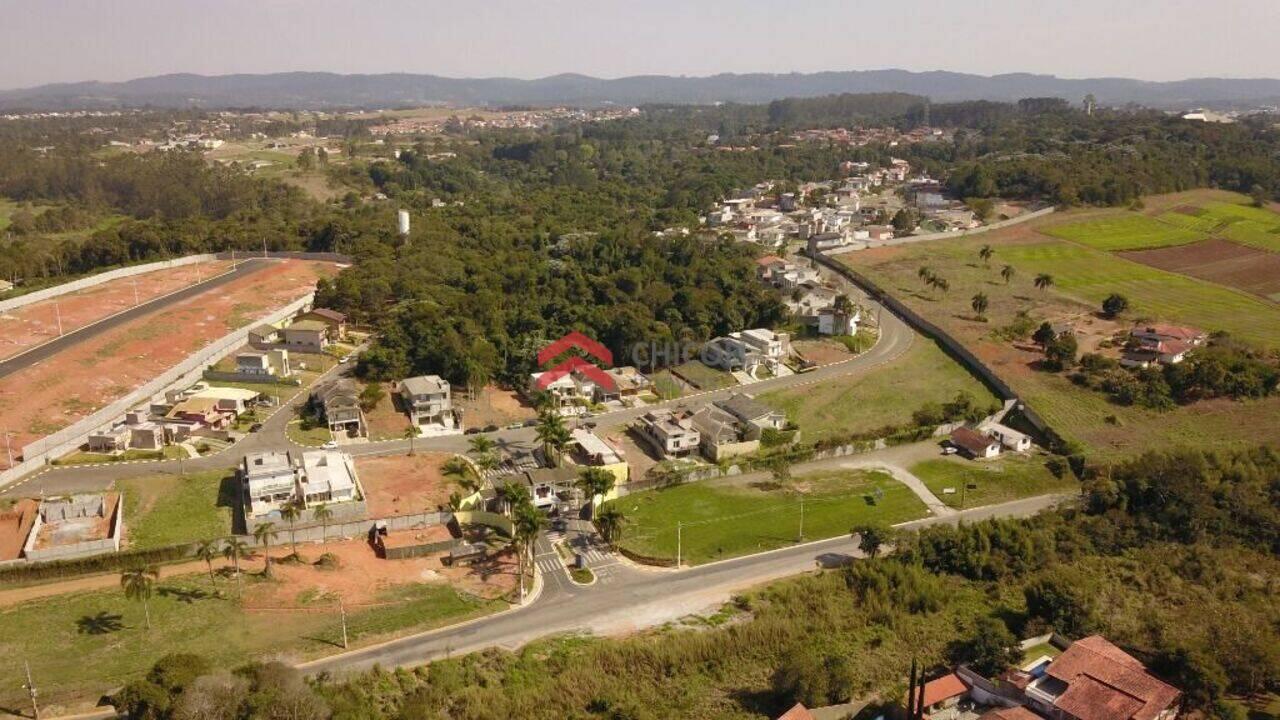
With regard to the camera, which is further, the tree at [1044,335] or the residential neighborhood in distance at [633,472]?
the tree at [1044,335]

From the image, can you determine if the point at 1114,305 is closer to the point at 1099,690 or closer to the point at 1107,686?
the point at 1107,686

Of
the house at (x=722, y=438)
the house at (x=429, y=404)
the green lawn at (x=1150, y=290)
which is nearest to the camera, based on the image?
the house at (x=722, y=438)

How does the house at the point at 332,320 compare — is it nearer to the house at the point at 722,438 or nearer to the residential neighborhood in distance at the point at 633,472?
the residential neighborhood in distance at the point at 633,472

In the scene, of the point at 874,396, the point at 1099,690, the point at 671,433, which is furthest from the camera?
the point at 874,396

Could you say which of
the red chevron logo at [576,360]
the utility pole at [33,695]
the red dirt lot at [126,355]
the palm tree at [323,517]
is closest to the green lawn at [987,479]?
the red chevron logo at [576,360]

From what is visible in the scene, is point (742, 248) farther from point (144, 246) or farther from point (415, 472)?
point (144, 246)

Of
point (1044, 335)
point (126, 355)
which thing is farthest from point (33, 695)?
point (1044, 335)

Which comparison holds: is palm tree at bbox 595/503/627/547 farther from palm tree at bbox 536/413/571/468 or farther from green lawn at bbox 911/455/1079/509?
green lawn at bbox 911/455/1079/509
